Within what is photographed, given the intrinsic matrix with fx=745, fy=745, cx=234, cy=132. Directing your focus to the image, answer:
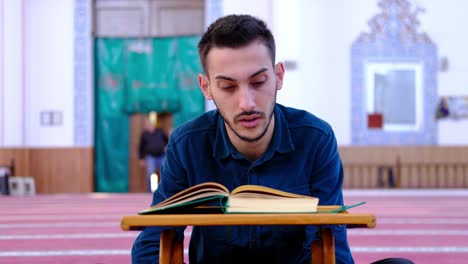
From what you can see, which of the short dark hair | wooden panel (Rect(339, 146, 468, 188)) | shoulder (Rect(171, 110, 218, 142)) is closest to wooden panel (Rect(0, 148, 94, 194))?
wooden panel (Rect(339, 146, 468, 188))

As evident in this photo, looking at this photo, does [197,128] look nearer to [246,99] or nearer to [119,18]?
[246,99]

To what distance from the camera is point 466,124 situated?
1195 cm

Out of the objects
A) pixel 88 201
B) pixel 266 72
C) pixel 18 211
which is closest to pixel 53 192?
pixel 88 201

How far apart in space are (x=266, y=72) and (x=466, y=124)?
10.5 metres

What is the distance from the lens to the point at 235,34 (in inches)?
83.4

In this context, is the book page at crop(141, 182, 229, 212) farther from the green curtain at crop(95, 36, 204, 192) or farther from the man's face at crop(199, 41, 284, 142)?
the green curtain at crop(95, 36, 204, 192)

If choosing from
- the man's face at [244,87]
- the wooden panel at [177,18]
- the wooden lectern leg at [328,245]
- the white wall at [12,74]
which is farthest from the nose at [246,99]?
the wooden panel at [177,18]

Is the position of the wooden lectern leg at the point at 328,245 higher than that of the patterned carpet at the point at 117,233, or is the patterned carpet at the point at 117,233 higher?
the wooden lectern leg at the point at 328,245

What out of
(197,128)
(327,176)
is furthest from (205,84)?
(327,176)

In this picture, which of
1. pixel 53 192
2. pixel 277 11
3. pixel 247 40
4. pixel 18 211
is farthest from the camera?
pixel 53 192

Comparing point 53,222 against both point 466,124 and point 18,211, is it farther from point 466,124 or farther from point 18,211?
point 466,124

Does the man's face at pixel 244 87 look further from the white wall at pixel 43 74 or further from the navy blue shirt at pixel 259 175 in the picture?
the white wall at pixel 43 74

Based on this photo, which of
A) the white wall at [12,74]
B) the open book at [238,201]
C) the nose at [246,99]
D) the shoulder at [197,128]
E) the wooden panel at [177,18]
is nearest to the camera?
the open book at [238,201]

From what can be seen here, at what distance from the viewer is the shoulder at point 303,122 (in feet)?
7.84
